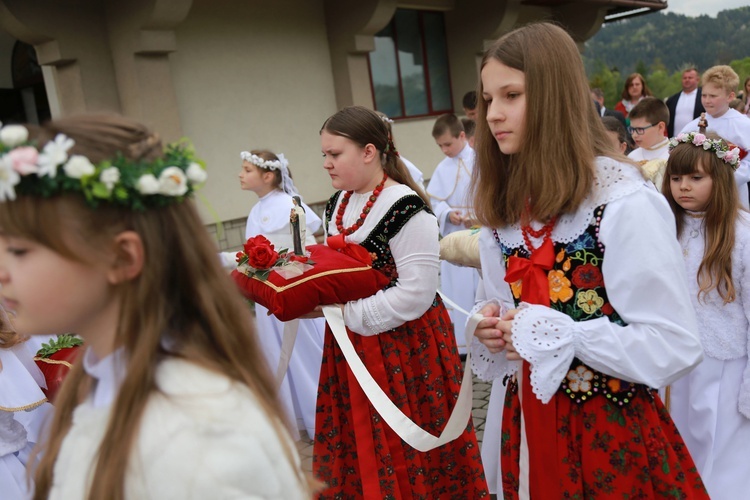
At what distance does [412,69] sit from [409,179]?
927 centimetres

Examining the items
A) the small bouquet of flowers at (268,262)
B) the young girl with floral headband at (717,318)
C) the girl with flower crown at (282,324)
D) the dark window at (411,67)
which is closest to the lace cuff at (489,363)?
the small bouquet of flowers at (268,262)

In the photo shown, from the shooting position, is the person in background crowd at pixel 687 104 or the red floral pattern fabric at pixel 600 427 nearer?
the red floral pattern fabric at pixel 600 427

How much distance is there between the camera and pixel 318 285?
289 centimetres

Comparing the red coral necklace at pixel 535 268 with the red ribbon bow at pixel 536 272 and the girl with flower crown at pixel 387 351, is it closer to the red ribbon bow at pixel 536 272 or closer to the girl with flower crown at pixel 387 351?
the red ribbon bow at pixel 536 272

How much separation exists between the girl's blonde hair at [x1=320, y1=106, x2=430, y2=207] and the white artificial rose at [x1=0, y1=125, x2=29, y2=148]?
211 cm

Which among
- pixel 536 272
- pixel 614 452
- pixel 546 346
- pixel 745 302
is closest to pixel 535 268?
pixel 536 272

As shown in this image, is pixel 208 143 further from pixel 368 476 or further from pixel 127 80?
pixel 368 476

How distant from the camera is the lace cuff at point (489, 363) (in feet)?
7.99

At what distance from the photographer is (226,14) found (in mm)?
8859

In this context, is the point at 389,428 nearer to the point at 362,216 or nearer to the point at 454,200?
the point at 362,216

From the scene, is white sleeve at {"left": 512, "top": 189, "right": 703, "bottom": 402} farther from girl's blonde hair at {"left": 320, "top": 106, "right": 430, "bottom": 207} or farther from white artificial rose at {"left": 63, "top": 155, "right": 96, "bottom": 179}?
girl's blonde hair at {"left": 320, "top": 106, "right": 430, "bottom": 207}

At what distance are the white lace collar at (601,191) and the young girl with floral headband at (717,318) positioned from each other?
1.37m

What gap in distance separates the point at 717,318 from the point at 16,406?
301cm

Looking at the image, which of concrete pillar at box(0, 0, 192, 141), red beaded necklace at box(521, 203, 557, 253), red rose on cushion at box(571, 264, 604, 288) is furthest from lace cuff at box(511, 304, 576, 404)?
concrete pillar at box(0, 0, 192, 141)
